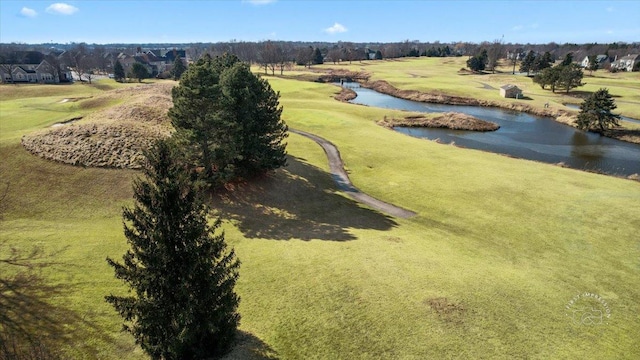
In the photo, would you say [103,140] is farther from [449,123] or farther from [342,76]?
[342,76]

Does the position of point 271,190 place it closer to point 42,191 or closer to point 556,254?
point 42,191

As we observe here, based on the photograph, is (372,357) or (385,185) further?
(385,185)

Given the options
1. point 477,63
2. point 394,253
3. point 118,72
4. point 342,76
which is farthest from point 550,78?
point 118,72

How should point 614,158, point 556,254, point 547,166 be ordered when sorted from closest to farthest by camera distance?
point 556,254 → point 547,166 → point 614,158

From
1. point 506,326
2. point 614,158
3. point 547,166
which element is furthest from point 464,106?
point 506,326

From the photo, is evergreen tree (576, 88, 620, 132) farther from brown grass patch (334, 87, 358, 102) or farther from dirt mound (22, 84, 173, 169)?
dirt mound (22, 84, 173, 169)

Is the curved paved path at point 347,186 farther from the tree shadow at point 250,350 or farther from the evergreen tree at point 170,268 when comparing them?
the evergreen tree at point 170,268
